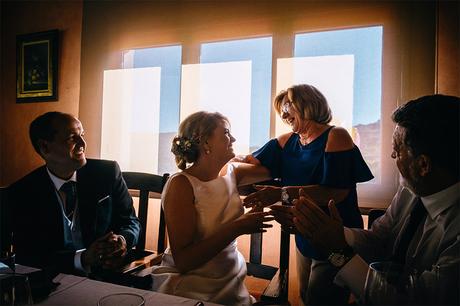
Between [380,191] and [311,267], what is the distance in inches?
35.6

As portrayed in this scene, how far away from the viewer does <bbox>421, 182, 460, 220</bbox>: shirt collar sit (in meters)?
1.00

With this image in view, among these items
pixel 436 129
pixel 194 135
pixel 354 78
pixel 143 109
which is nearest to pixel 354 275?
pixel 436 129

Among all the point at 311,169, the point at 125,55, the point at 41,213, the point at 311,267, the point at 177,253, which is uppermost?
the point at 125,55

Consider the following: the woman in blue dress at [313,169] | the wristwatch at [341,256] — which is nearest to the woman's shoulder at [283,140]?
the woman in blue dress at [313,169]

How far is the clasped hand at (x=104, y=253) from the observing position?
143 cm

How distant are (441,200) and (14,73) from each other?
432cm

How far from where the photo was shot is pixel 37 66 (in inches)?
136

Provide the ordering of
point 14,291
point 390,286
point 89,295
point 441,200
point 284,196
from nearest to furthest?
point 390,286, point 14,291, point 89,295, point 441,200, point 284,196

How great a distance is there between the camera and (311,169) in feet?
5.80

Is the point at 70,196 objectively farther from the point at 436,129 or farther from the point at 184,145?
the point at 436,129

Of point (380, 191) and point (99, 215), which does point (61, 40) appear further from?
point (380, 191)

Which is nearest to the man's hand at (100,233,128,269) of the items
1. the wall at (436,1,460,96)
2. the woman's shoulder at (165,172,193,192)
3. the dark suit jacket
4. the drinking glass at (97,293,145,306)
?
the dark suit jacket

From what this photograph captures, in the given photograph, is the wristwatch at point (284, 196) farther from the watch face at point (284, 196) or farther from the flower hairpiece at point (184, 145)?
the flower hairpiece at point (184, 145)

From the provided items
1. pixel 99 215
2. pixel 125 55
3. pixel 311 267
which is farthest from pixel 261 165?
pixel 125 55
